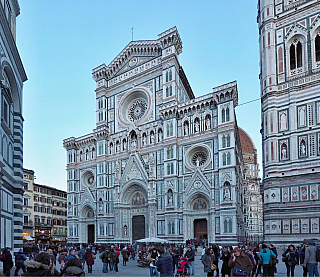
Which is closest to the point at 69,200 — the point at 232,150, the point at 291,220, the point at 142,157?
the point at 142,157

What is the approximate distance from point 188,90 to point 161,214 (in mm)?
18149

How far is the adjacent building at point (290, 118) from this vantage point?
31500 mm

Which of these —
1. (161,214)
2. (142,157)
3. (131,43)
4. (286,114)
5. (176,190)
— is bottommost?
(161,214)

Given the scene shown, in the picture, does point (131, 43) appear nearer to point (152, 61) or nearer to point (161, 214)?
point (152, 61)

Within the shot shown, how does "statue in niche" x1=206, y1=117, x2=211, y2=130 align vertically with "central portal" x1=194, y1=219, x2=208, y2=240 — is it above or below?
above

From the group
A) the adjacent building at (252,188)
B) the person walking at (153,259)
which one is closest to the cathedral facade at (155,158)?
the person walking at (153,259)

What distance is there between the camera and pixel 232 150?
39.5 m

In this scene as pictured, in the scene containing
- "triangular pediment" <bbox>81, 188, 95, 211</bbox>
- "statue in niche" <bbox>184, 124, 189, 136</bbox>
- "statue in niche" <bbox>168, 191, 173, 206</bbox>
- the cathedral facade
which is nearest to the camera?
the cathedral facade

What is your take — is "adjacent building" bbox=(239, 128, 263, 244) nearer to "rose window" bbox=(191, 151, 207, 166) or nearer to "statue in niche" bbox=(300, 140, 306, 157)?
"rose window" bbox=(191, 151, 207, 166)

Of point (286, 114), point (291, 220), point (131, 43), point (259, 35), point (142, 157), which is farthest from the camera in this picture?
point (131, 43)

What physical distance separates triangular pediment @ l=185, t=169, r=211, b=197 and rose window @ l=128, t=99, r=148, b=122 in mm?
12069

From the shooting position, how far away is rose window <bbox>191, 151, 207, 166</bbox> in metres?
42.5

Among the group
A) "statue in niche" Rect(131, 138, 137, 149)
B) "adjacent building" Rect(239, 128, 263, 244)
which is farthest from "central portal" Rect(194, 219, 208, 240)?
"adjacent building" Rect(239, 128, 263, 244)

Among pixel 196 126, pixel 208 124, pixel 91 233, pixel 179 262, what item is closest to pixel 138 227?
pixel 91 233
